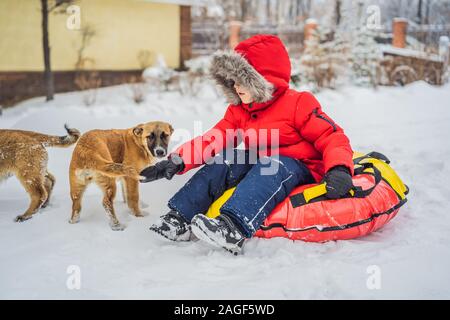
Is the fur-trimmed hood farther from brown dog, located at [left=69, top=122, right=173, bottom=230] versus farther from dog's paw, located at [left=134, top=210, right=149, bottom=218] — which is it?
dog's paw, located at [left=134, top=210, right=149, bottom=218]

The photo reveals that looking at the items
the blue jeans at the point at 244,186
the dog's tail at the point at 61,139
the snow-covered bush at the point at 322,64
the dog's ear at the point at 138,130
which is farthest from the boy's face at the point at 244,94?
the snow-covered bush at the point at 322,64

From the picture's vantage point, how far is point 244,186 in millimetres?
2701

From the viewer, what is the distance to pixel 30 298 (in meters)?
2.05

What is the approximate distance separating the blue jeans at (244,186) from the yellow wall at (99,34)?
25.8ft

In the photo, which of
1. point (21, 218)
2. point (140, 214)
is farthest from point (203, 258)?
point (21, 218)

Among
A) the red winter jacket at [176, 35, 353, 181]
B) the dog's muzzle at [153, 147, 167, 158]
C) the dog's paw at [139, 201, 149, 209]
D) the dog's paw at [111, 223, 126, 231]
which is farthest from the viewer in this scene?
the dog's paw at [139, 201, 149, 209]

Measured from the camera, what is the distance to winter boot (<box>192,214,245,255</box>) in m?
2.49

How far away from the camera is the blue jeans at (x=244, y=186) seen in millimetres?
2602

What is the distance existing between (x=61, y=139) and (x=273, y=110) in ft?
6.41

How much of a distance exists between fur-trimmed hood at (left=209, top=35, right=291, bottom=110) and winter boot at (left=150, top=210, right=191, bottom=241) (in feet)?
3.54

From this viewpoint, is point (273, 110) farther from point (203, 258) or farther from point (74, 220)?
point (74, 220)

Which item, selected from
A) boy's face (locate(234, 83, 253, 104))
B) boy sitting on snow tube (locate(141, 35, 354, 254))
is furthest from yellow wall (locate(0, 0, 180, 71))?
boy's face (locate(234, 83, 253, 104))
